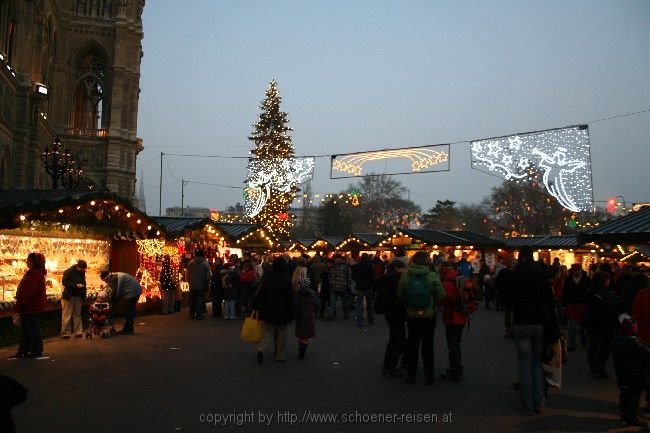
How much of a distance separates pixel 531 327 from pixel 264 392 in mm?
3161

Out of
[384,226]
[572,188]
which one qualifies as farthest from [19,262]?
[384,226]

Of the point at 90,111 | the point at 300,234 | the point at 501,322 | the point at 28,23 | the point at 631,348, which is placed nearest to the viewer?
the point at 631,348

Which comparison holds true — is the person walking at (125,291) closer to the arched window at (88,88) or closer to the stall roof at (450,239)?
the stall roof at (450,239)

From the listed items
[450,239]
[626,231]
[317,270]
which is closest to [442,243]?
[450,239]

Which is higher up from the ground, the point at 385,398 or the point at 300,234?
the point at 300,234

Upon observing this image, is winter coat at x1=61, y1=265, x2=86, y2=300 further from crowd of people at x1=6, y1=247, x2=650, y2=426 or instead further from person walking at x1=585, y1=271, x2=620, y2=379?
person walking at x1=585, y1=271, x2=620, y2=379

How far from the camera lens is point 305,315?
9992 mm

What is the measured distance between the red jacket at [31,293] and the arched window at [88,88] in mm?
40681

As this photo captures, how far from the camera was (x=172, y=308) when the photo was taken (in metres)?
17.4

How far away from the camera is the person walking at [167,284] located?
1698 cm

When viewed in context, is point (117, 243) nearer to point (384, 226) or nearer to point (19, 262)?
point (19, 262)

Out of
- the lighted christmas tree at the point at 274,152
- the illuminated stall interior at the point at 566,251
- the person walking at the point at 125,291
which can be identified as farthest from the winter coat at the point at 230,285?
the lighted christmas tree at the point at 274,152

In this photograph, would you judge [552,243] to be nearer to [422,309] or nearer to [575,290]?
[575,290]

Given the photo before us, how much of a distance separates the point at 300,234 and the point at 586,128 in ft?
256
